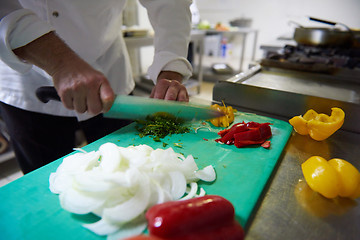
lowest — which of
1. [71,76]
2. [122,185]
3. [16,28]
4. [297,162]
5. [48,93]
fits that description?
[297,162]

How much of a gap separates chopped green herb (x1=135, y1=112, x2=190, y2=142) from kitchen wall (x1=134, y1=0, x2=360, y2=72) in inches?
172

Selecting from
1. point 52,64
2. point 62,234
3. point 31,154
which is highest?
point 52,64

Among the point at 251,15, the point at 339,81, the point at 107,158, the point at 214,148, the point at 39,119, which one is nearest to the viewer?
the point at 107,158

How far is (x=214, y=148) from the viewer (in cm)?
107

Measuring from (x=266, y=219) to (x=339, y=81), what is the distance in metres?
1.24

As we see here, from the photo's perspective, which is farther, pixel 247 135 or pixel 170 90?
pixel 170 90

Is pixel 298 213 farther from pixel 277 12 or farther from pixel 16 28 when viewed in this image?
pixel 277 12

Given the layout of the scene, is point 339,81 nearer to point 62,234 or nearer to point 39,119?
point 62,234

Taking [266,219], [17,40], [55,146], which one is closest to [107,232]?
[266,219]

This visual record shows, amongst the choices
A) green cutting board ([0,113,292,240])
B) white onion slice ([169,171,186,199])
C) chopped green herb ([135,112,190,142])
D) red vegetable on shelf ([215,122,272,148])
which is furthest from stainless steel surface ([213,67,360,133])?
white onion slice ([169,171,186,199])

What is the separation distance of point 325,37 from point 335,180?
1836mm

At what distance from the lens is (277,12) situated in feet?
22.9

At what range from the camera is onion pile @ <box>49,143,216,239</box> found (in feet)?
2.18

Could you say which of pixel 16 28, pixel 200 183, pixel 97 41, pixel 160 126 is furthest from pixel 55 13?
pixel 200 183
